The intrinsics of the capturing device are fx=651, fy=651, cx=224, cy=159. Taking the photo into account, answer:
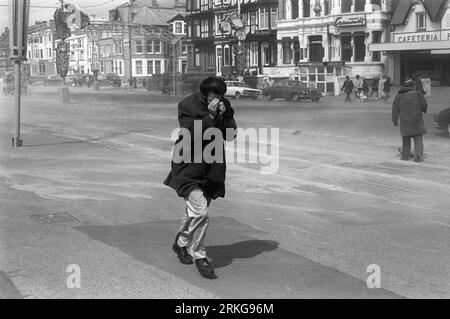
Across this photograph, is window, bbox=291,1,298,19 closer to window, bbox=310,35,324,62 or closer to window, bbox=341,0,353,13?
window, bbox=310,35,324,62

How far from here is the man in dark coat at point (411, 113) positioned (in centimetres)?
1342

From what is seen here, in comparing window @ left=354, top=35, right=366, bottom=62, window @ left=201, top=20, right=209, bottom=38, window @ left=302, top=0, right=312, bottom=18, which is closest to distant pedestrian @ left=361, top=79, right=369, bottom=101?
window @ left=354, top=35, right=366, bottom=62

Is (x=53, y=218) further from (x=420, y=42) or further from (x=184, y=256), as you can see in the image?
(x=420, y=42)

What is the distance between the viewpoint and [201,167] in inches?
227

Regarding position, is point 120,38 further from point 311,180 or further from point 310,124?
point 311,180

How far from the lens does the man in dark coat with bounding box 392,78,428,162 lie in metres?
13.4

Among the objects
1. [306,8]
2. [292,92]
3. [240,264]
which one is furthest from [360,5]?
[240,264]

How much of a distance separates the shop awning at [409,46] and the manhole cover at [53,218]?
133ft

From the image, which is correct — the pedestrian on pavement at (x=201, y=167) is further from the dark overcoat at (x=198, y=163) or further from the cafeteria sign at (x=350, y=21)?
the cafeteria sign at (x=350, y=21)

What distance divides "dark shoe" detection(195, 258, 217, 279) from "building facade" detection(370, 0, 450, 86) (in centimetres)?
4219

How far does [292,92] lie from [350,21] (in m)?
13.5

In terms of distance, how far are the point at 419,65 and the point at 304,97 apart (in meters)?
12.6

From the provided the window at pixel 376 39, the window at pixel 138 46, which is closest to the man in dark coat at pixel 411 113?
the window at pixel 376 39

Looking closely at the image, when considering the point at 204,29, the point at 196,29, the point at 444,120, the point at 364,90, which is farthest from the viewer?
the point at 196,29
